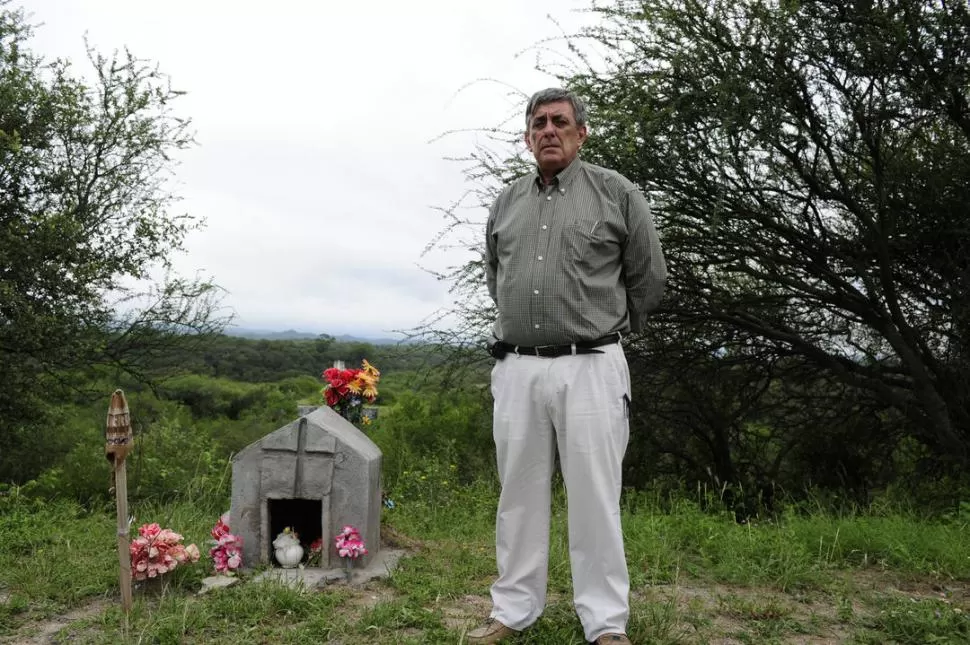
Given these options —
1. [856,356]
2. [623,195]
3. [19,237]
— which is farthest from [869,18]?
[19,237]

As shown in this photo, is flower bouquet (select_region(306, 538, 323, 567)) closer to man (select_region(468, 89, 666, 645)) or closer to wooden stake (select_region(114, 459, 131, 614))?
wooden stake (select_region(114, 459, 131, 614))

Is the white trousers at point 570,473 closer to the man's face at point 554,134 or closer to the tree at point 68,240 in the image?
the man's face at point 554,134

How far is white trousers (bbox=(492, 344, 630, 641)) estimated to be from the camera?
3.02 m

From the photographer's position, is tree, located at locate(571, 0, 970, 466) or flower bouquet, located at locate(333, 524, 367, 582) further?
tree, located at locate(571, 0, 970, 466)

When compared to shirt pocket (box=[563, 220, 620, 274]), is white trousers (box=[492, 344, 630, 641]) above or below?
below

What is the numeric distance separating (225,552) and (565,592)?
1.85 metres

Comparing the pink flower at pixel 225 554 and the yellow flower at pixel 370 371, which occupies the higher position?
the yellow flower at pixel 370 371

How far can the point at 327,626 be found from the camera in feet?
11.6

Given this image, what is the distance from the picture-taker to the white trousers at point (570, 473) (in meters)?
3.02

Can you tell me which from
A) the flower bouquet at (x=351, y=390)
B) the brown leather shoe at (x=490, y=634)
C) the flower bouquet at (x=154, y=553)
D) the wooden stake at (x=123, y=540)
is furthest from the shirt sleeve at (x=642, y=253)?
the flower bouquet at (x=154, y=553)

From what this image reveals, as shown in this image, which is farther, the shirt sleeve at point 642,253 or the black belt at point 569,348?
the shirt sleeve at point 642,253

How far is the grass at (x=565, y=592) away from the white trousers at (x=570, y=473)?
26cm

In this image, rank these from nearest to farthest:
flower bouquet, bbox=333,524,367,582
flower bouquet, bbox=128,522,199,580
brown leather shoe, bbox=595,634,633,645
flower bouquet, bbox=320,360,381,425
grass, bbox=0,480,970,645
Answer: brown leather shoe, bbox=595,634,633,645 → grass, bbox=0,480,970,645 → flower bouquet, bbox=128,522,199,580 → flower bouquet, bbox=333,524,367,582 → flower bouquet, bbox=320,360,381,425

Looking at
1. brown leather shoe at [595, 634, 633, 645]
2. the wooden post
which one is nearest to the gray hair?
brown leather shoe at [595, 634, 633, 645]
